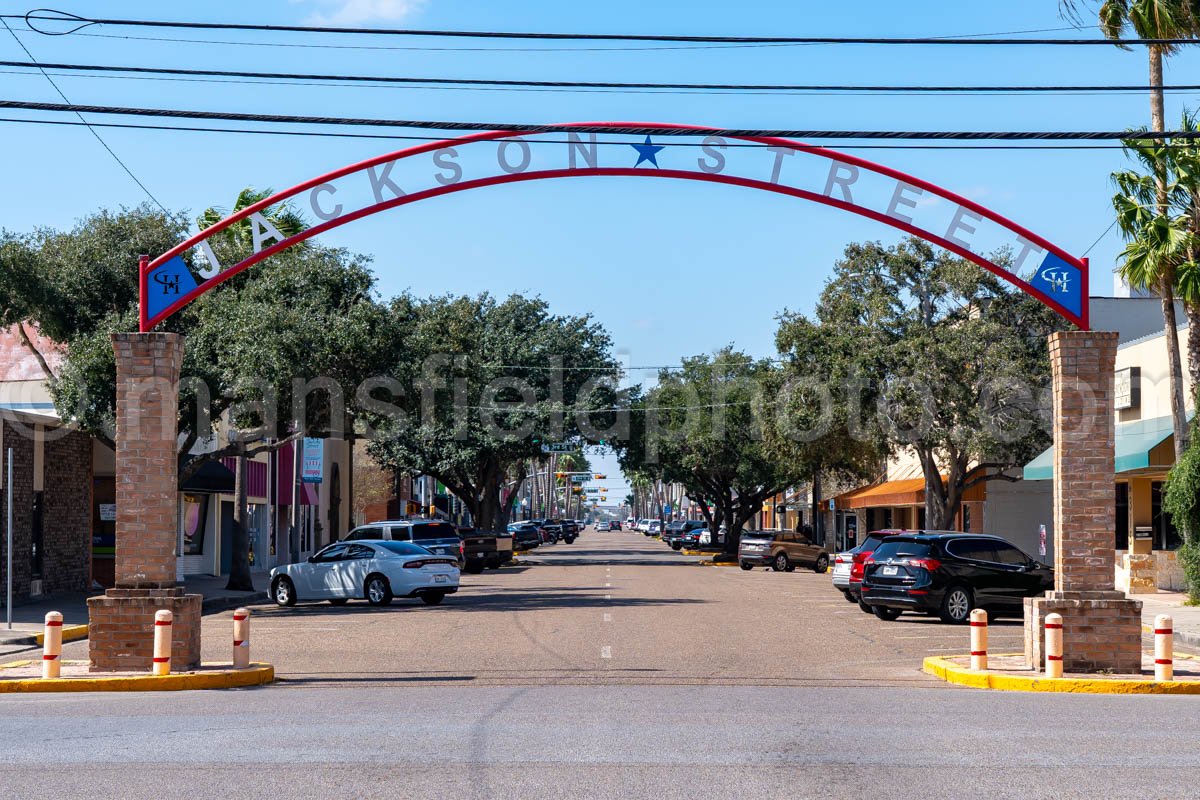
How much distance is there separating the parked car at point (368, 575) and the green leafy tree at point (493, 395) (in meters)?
18.5

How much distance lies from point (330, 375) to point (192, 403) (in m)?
2.94

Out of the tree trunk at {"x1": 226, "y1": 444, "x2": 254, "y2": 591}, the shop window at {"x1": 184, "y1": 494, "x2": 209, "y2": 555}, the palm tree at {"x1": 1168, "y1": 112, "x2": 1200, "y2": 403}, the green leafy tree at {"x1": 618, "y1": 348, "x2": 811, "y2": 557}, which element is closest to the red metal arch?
the palm tree at {"x1": 1168, "y1": 112, "x2": 1200, "y2": 403}

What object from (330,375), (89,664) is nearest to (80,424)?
(330,375)

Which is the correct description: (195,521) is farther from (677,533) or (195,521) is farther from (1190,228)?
(677,533)

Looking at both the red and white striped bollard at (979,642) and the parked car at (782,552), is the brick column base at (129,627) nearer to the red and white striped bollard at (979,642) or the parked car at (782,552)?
the red and white striped bollard at (979,642)

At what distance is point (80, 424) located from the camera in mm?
28906

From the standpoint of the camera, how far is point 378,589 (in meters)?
29.7

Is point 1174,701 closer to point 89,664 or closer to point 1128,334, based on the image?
point 89,664

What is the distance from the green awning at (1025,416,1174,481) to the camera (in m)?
31.4

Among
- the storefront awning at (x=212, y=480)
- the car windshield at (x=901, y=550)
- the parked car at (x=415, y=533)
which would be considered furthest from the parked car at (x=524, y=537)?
the car windshield at (x=901, y=550)

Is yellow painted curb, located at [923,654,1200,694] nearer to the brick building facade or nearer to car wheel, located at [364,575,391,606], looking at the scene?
car wheel, located at [364,575,391,606]

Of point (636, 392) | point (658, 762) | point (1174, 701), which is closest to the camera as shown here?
point (658, 762)

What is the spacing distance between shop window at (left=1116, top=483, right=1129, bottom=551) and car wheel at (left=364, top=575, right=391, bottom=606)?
19.4 meters

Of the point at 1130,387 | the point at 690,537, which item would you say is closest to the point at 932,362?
the point at 1130,387
